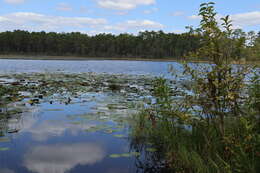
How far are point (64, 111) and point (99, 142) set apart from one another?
322 cm

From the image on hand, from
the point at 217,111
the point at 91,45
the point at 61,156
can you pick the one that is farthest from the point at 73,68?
the point at 91,45

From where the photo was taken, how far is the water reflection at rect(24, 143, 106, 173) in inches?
175

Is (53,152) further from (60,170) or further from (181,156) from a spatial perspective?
(181,156)

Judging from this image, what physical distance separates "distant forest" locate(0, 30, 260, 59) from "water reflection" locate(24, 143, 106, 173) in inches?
3328

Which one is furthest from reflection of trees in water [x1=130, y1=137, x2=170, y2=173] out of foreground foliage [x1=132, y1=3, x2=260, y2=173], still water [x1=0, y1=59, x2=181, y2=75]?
still water [x1=0, y1=59, x2=181, y2=75]

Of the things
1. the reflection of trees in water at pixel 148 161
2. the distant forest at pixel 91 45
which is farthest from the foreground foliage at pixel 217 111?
the distant forest at pixel 91 45

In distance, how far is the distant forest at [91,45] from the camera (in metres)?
88.8

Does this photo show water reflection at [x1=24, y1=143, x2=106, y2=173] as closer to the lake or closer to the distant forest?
the lake

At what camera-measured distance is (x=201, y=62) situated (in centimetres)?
378

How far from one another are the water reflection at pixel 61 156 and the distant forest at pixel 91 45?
84.5 m

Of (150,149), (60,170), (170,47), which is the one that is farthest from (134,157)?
(170,47)

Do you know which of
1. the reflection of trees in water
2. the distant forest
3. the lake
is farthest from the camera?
the distant forest

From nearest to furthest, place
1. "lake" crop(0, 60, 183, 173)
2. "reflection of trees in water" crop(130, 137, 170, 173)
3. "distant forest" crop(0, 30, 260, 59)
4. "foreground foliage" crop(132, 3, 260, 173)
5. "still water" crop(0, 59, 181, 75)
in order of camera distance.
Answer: "foreground foliage" crop(132, 3, 260, 173)
"reflection of trees in water" crop(130, 137, 170, 173)
"lake" crop(0, 60, 183, 173)
"still water" crop(0, 59, 181, 75)
"distant forest" crop(0, 30, 260, 59)

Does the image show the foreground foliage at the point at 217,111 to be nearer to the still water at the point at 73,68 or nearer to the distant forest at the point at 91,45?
the still water at the point at 73,68
